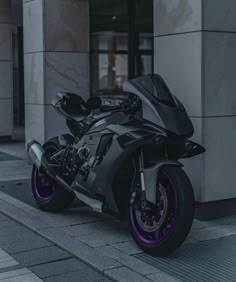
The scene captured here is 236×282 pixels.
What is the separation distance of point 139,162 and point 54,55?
4439 mm

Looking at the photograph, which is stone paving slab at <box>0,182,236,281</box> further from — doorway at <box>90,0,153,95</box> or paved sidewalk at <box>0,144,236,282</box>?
doorway at <box>90,0,153,95</box>

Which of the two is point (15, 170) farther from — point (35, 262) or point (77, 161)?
point (35, 262)

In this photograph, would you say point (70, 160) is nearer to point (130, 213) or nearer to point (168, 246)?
point (130, 213)

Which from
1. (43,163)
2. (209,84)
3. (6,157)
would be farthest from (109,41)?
(209,84)

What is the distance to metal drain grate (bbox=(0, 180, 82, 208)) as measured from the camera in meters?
7.33

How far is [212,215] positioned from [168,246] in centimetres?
142

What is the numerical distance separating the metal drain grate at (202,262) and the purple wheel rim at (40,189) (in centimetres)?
193

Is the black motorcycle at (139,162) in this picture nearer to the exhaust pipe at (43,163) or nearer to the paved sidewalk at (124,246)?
the exhaust pipe at (43,163)

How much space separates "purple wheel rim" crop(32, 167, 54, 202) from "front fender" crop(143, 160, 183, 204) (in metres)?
1.88

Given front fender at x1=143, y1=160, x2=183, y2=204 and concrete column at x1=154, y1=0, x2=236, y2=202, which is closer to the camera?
front fender at x1=143, y1=160, x2=183, y2=204

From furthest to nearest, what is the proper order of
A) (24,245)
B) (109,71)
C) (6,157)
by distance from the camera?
(109,71), (6,157), (24,245)

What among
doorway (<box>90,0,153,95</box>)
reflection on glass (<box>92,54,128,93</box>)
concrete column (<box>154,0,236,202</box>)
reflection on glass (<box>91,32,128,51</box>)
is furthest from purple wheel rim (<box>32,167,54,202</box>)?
reflection on glass (<box>92,54,128,93</box>)

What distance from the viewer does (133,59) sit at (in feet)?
42.0

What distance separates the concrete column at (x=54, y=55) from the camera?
30.7 feet
